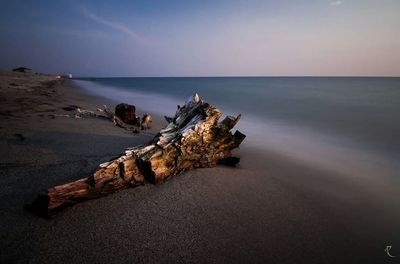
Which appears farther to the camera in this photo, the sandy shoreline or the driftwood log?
the driftwood log

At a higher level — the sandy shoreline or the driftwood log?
the driftwood log

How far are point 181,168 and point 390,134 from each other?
9.39 metres

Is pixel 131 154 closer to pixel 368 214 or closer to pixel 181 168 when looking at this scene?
pixel 181 168

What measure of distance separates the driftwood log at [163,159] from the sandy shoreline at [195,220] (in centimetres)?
15

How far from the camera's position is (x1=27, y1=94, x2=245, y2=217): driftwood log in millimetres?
2504

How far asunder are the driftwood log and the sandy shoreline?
0.15 m

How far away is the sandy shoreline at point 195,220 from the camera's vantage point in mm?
2178

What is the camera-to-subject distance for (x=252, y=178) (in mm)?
3988

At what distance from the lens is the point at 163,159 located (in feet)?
11.1

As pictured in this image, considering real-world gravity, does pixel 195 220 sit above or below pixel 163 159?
below

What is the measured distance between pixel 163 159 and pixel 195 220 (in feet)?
3.48

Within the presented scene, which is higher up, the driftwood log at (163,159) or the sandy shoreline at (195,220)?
the driftwood log at (163,159)

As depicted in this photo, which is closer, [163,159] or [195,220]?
[195,220]

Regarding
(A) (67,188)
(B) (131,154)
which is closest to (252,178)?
(B) (131,154)
